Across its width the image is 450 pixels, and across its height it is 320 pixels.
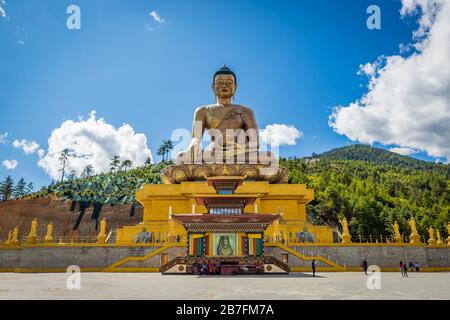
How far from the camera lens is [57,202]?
51.2m

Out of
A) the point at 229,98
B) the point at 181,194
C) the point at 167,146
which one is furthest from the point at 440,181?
the point at 181,194

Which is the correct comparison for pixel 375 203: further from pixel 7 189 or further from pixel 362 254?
pixel 7 189

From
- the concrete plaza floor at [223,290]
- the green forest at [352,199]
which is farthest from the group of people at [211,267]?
the green forest at [352,199]

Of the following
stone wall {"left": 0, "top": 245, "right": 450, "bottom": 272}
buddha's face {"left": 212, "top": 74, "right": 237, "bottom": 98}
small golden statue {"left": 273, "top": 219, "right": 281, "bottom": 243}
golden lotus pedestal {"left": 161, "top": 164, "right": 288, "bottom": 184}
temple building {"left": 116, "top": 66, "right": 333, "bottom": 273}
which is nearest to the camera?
temple building {"left": 116, "top": 66, "right": 333, "bottom": 273}

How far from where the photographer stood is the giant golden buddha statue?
24.5 meters

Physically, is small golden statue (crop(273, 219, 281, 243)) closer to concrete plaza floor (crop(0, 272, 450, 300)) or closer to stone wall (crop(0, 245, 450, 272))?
stone wall (crop(0, 245, 450, 272))

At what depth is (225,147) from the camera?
86.0ft

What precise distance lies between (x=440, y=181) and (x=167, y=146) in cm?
5920

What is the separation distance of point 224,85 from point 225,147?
19.1ft

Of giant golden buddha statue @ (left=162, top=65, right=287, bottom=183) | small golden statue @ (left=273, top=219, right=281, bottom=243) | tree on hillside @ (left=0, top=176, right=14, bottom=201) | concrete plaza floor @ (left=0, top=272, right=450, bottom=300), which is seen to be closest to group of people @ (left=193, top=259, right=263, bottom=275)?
small golden statue @ (left=273, top=219, right=281, bottom=243)

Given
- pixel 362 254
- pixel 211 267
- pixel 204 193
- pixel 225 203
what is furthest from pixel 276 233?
pixel 211 267

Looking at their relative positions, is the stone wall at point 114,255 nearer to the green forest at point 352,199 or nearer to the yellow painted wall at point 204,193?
the yellow painted wall at point 204,193

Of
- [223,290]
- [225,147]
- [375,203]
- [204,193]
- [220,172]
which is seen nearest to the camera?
[223,290]
